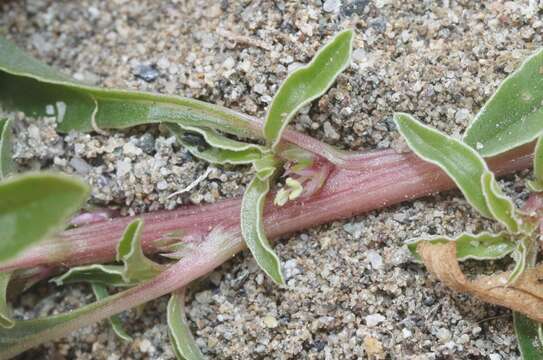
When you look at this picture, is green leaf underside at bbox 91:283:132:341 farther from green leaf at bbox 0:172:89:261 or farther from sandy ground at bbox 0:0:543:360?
green leaf at bbox 0:172:89:261

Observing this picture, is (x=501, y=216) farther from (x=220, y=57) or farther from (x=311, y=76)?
(x=220, y=57)

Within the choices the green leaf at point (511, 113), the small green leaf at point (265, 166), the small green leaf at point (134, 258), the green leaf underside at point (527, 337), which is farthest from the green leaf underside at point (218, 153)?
the green leaf underside at point (527, 337)

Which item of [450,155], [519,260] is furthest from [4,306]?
[519,260]

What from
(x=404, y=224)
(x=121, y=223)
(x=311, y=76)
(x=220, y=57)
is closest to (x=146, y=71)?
(x=220, y=57)

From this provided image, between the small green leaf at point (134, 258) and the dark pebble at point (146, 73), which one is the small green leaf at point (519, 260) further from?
the dark pebble at point (146, 73)

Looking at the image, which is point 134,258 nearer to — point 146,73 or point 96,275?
point 96,275

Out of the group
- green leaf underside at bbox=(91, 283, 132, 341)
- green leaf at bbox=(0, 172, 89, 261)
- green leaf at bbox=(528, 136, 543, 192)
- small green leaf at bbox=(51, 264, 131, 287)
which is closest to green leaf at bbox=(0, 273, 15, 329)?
small green leaf at bbox=(51, 264, 131, 287)
